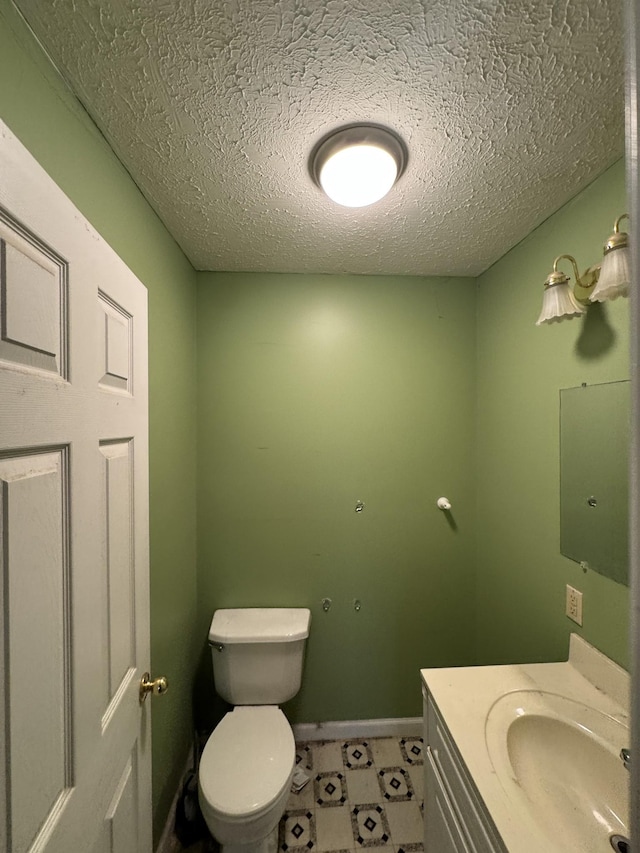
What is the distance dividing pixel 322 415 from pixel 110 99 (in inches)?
49.4

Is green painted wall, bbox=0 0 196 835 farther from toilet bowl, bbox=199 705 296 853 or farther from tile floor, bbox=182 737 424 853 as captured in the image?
tile floor, bbox=182 737 424 853

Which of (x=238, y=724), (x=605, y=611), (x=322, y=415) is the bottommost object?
(x=238, y=724)

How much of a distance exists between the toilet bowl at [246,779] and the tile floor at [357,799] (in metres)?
0.21

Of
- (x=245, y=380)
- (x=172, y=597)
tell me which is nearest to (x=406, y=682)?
(x=172, y=597)

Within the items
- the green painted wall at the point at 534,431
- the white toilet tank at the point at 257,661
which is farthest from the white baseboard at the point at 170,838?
the green painted wall at the point at 534,431

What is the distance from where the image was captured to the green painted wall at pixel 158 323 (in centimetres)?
65

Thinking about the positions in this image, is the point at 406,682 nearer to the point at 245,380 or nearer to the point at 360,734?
the point at 360,734

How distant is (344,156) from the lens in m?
0.89

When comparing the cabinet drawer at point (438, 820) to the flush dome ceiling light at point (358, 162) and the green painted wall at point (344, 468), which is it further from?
the flush dome ceiling light at point (358, 162)

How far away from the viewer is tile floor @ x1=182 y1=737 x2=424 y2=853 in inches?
49.9

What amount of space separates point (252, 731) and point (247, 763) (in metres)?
0.14

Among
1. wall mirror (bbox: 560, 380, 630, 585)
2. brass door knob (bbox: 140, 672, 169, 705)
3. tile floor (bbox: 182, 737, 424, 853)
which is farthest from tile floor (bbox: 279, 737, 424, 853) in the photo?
wall mirror (bbox: 560, 380, 630, 585)

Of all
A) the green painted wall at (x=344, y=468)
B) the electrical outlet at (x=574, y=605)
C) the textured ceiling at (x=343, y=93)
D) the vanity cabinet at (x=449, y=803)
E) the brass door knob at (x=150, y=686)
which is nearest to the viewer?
the textured ceiling at (x=343, y=93)

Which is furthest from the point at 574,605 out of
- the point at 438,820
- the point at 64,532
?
the point at 64,532
